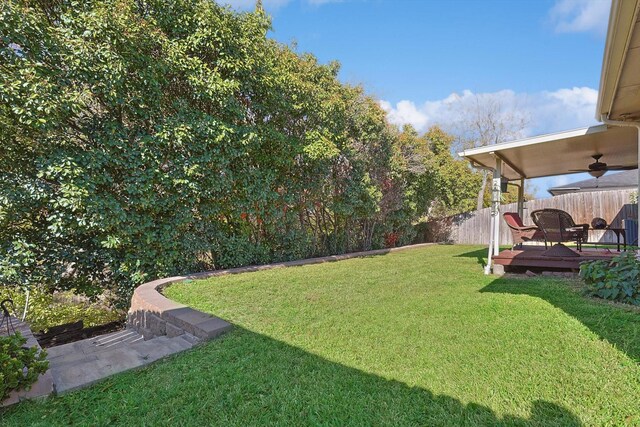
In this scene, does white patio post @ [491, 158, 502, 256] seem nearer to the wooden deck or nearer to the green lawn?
the wooden deck

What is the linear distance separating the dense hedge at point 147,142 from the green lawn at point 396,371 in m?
2.62

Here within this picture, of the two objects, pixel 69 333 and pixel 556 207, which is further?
pixel 556 207

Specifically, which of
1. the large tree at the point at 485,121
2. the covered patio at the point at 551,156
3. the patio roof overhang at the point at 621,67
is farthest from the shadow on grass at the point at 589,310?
the large tree at the point at 485,121

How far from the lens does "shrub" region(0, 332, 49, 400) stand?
2107mm

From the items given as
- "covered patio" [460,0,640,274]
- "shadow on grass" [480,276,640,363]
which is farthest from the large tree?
"shadow on grass" [480,276,640,363]

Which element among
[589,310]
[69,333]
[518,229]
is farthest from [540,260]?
[69,333]

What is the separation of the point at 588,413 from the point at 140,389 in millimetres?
2826

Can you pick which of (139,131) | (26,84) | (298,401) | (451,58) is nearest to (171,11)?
(139,131)

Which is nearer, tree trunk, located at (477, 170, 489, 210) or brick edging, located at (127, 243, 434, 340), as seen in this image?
brick edging, located at (127, 243, 434, 340)

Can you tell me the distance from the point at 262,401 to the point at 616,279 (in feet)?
13.8

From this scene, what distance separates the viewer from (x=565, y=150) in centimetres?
662

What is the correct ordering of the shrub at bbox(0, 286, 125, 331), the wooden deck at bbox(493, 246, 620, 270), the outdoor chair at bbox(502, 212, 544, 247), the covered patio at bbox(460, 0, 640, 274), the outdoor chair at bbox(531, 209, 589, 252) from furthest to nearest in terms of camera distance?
the outdoor chair at bbox(502, 212, 544, 247) < the shrub at bbox(0, 286, 125, 331) < the outdoor chair at bbox(531, 209, 589, 252) < the wooden deck at bbox(493, 246, 620, 270) < the covered patio at bbox(460, 0, 640, 274)

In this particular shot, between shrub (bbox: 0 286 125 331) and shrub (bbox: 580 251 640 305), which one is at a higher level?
→ shrub (bbox: 580 251 640 305)

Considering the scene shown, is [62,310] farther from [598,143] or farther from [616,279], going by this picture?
[598,143]
